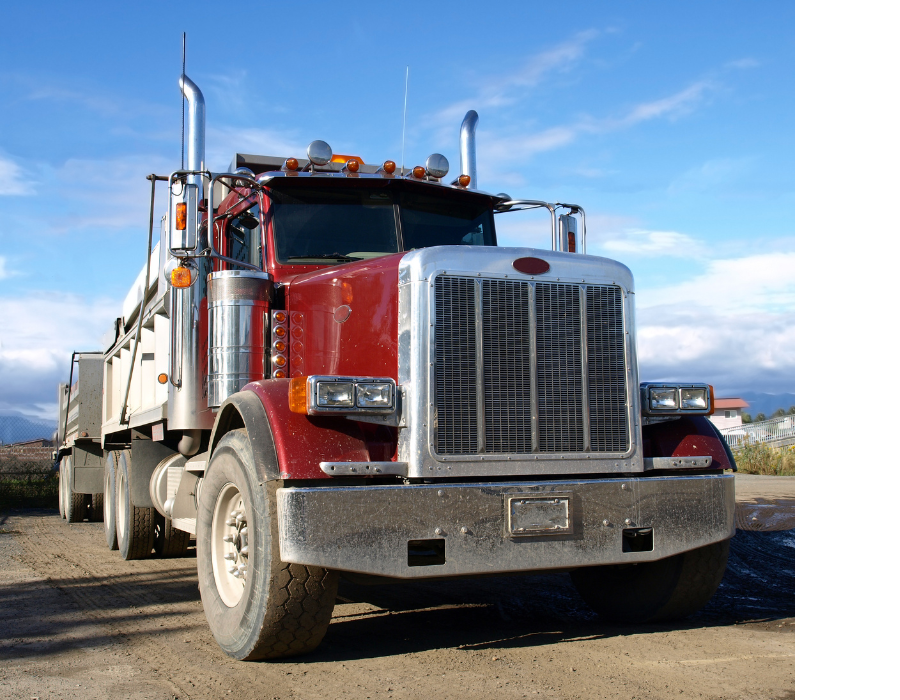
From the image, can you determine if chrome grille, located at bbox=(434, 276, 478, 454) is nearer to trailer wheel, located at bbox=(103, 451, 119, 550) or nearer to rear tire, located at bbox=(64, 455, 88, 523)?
trailer wheel, located at bbox=(103, 451, 119, 550)

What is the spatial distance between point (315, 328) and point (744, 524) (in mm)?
7435

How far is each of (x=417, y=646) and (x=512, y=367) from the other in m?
1.63

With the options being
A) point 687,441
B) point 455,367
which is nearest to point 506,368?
point 455,367

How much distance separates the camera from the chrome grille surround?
4.48 m

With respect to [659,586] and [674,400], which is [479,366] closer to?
[674,400]

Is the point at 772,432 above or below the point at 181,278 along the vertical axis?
below

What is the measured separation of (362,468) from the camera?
423cm

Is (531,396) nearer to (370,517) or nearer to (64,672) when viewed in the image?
(370,517)

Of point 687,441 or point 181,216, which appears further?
point 181,216

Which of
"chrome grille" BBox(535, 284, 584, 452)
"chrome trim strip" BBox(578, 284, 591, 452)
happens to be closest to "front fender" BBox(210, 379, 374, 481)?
"chrome grille" BBox(535, 284, 584, 452)

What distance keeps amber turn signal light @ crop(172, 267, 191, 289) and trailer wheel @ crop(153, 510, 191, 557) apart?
396 cm

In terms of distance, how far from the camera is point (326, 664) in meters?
4.39

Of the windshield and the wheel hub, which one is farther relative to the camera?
the windshield

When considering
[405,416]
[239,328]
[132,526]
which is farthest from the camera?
[132,526]
